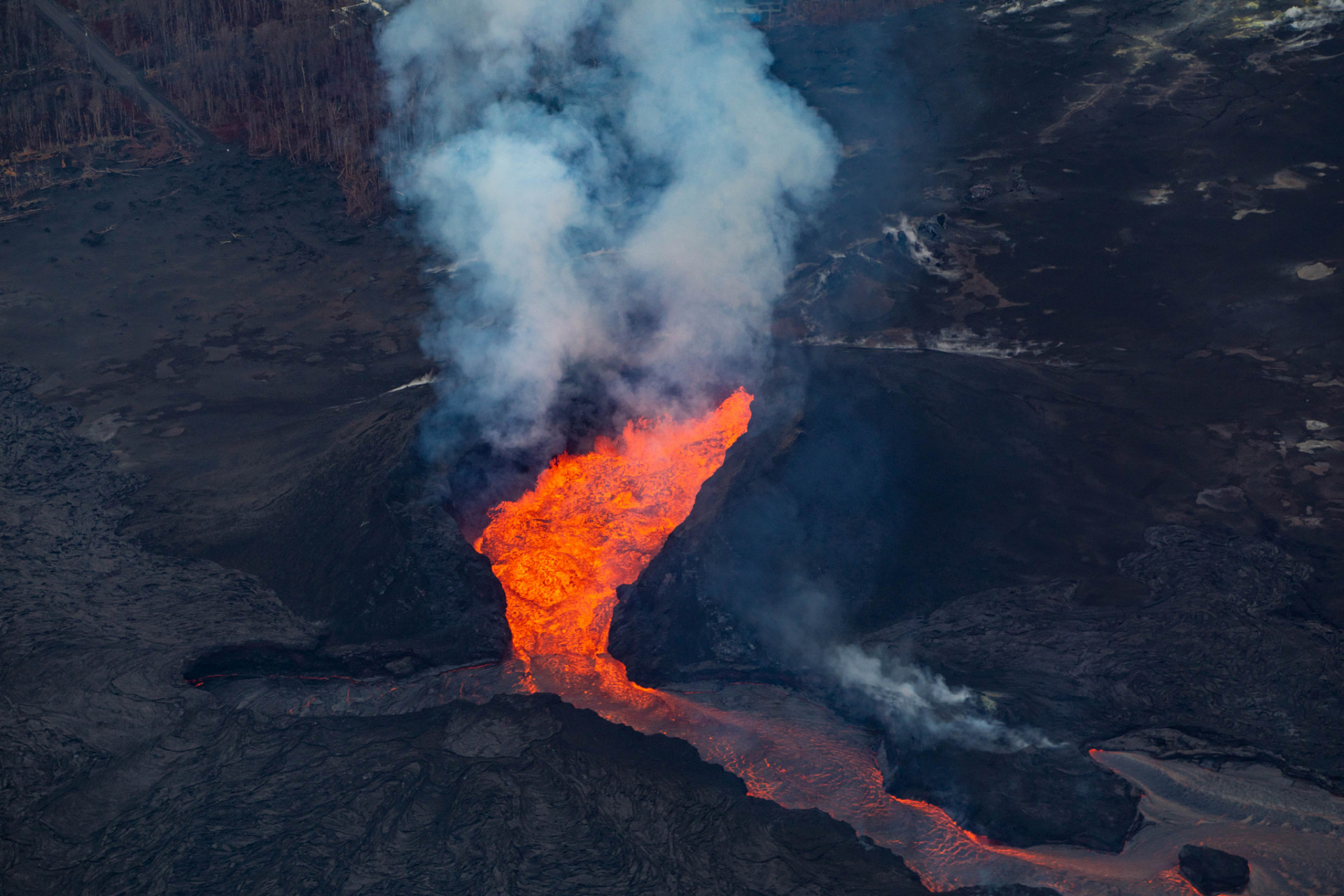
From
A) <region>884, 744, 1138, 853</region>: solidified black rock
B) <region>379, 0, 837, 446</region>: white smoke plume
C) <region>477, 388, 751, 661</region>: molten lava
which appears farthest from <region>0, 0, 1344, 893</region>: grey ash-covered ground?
<region>379, 0, 837, 446</region>: white smoke plume

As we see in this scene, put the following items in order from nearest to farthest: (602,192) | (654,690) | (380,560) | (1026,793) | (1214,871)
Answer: (1214,871) < (1026,793) < (654,690) < (380,560) < (602,192)

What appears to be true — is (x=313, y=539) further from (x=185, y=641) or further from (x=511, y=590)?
(x=511, y=590)

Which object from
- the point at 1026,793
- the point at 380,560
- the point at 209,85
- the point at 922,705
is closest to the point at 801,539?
the point at 922,705

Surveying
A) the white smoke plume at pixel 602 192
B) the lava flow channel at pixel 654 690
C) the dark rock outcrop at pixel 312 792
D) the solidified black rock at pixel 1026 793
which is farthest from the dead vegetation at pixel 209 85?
the solidified black rock at pixel 1026 793

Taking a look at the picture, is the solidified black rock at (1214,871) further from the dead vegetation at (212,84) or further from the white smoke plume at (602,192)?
the dead vegetation at (212,84)

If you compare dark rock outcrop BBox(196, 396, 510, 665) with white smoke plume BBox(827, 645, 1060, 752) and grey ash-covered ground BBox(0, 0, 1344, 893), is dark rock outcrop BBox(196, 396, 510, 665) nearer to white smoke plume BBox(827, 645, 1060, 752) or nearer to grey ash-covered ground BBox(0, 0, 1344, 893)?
grey ash-covered ground BBox(0, 0, 1344, 893)

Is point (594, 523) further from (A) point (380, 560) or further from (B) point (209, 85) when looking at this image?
(B) point (209, 85)
